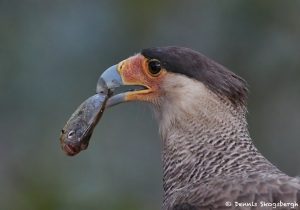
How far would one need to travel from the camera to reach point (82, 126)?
18.4ft

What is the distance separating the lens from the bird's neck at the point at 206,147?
5047 millimetres

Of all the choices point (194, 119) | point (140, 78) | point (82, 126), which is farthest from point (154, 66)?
point (82, 126)

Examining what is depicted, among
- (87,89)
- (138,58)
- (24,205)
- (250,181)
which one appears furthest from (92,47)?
(250,181)

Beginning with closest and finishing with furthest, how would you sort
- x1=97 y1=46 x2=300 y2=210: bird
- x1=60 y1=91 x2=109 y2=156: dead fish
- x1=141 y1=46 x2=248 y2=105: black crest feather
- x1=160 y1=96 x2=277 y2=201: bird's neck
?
1. x1=97 y1=46 x2=300 y2=210: bird
2. x1=160 y1=96 x2=277 y2=201: bird's neck
3. x1=141 y1=46 x2=248 y2=105: black crest feather
4. x1=60 y1=91 x2=109 y2=156: dead fish

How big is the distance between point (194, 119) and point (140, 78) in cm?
40

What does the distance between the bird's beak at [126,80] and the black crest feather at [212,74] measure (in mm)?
242

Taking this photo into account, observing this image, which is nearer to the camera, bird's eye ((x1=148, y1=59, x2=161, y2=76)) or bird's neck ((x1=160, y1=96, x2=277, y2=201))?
bird's neck ((x1=160, y1=96, x2=277, y2=201))

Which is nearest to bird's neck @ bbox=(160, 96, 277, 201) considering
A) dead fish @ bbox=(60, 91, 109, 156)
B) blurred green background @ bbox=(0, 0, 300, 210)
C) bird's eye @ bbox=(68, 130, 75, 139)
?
dead fish @ bbox=(60, 91, 109, 156)

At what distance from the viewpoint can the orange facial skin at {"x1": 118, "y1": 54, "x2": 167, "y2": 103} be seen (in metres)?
5.46

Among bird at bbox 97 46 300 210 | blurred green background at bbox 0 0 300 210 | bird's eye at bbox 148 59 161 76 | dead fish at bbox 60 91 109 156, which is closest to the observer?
bird at bbox 97 46 300 210

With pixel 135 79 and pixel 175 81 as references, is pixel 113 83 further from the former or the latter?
pixel 175 81

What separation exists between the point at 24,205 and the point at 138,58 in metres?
3.70

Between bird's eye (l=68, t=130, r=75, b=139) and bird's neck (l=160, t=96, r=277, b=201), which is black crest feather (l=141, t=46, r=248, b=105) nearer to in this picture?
bird's neck (l=160, t=96, r=277, b=201)

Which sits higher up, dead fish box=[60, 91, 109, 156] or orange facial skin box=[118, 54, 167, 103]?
orange facial skin box=[118, 54, 167, 103]
